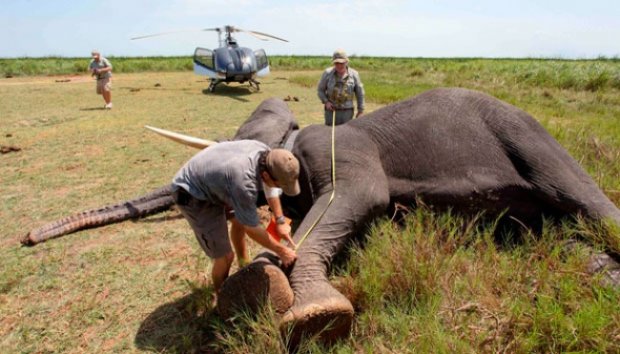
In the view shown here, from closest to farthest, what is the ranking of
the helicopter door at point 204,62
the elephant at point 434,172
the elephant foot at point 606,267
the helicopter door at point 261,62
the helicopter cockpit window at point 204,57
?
the elephant foot at point 606,267, the elephant at point 434,172, the helicopter door at point 204,62, the helicopter cockpit window at point 204,57, the helicopter door at point 261,62

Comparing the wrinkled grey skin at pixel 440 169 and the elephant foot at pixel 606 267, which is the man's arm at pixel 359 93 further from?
the elephant foot at pixel 606 267

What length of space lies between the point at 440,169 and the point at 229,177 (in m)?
1.59

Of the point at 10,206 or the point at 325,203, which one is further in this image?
the point at 10,206

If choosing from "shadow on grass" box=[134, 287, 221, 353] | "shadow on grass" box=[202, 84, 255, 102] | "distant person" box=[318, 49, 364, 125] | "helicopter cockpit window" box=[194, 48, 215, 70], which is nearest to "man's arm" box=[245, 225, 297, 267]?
A: "shadow on grass" box=[134, 287, 221, 353]

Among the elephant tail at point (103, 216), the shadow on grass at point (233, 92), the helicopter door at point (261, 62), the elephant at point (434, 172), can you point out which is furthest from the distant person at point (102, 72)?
the elephant at point (434, 172)

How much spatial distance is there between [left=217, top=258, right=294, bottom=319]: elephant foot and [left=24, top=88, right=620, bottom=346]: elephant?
0.63ft

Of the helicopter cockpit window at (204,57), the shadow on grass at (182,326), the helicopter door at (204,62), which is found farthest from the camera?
the helicopter cockpit window at (204,57)

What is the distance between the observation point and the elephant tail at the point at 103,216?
361 centimetres

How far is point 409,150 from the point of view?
3.29 m

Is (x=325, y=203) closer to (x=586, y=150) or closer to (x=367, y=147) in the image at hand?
(x=367, y=147)

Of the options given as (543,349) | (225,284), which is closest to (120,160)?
(225,284)

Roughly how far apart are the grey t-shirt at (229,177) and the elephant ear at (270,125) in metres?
1.45

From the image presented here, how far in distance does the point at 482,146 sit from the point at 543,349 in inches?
61.4

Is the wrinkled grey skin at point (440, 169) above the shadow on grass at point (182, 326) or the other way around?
above
